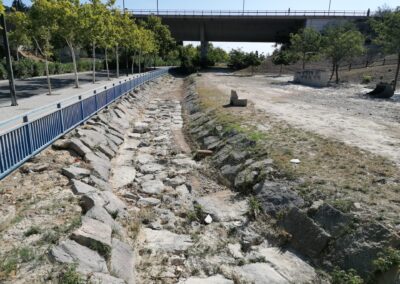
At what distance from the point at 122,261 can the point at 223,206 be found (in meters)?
3.38

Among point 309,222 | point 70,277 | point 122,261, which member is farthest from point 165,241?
point 309,222

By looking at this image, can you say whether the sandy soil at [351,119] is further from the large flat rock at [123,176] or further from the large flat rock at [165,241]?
the large flat rock at [123,176]

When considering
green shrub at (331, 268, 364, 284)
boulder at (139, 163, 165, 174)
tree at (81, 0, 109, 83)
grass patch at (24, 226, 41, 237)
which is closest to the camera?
green shrub at (331, 268, 364, 284)

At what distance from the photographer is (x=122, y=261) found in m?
5.61

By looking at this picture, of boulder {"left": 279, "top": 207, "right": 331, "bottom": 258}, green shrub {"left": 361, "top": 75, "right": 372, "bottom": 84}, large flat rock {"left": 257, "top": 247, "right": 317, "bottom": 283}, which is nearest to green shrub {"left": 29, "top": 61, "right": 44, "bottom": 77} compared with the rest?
green shrub {"left": 361, "top": 75, "right": 372, "bottom": 84}

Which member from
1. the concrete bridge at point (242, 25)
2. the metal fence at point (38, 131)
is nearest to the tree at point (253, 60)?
the concrete bridge at point (242, 25)

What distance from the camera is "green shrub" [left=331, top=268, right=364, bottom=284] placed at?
5172mm

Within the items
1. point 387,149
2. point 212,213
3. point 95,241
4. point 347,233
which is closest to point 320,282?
point 347,233

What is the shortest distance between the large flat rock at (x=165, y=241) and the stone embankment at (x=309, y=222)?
6.61 ft

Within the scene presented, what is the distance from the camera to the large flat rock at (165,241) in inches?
259

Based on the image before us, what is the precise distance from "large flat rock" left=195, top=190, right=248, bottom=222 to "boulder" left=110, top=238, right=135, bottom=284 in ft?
8.01

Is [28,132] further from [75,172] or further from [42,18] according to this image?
[42,18]

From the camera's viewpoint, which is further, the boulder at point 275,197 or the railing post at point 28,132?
the railing post at point 28,132

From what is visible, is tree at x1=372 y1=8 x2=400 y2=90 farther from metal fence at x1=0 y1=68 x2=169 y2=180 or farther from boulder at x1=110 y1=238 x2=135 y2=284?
boulder at x1=110 y1=238 x2=135 y2=284
